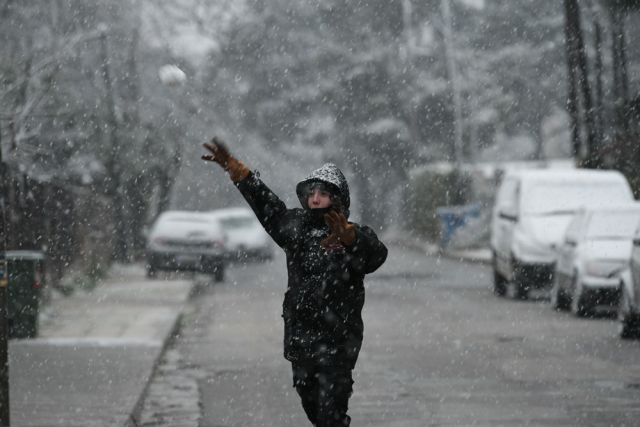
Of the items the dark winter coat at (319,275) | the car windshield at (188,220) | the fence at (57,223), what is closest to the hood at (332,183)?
the dark winter coat at (319,275)

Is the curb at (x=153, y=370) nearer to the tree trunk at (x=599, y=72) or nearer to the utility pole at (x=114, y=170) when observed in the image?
the tree trunk at (x=599, y=72)

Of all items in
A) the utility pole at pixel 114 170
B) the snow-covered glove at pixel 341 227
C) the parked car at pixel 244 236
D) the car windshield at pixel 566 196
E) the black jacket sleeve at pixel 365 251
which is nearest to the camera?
the snow-covered glove at pixel 341 227

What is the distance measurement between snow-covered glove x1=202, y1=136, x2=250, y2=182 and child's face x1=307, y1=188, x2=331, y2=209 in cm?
34

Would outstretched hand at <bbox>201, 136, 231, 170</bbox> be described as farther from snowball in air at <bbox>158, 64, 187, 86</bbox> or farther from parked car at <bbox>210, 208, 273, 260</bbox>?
parked car at <bbox>210, 208, 273, 260</bbox>

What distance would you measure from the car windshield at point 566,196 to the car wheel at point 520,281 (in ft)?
3.80

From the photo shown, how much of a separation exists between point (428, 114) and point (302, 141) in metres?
6.22

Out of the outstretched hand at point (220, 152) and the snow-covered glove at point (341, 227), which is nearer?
the snow-covered glove at point (341, 227)

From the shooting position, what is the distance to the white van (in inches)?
840

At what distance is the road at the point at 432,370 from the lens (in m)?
9.90

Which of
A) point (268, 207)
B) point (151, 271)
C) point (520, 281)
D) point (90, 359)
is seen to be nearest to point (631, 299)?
point (90, 359)

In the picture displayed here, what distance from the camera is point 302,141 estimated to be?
6184 cm

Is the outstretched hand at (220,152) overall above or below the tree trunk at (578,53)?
below

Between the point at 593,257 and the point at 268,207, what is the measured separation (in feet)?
38.7

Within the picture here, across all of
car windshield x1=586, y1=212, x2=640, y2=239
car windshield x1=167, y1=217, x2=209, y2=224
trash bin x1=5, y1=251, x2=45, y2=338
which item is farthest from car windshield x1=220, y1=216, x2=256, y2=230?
trash bin x1=5, y1=251, x2=45, y2=338
